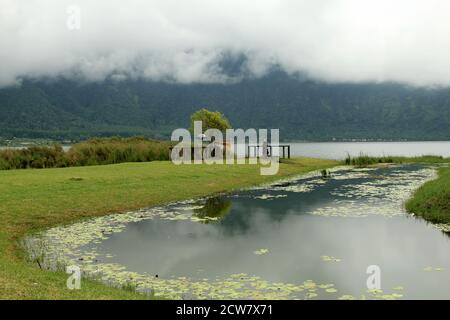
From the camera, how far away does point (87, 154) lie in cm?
5766

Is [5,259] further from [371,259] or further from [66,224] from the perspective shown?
[371,259]

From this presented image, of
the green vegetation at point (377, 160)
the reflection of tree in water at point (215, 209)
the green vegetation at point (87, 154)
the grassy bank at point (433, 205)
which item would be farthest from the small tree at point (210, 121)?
the grassy bank at point (433, 205)

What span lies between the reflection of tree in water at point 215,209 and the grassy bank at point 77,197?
2.91 metres

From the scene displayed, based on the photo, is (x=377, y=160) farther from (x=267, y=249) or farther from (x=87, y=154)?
(x=267, y=249)

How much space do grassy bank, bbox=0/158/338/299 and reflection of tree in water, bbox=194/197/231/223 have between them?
2.91 meters

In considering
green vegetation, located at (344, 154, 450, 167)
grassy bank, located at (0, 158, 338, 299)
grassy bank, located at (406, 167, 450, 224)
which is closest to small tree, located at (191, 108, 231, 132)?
green vegetation, located at (344, 154, 450, 167)

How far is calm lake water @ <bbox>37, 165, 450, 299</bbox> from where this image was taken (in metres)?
15.1

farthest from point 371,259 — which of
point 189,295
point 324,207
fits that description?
point 324,207

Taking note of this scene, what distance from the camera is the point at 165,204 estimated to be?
3344 centimetres

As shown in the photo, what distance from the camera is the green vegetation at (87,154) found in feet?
170

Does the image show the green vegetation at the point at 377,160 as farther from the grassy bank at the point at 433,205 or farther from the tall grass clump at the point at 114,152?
the grassy bank at the point at 433,205

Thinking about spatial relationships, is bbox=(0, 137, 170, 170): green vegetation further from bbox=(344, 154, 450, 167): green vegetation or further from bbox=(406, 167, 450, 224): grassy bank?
bbox=(406, 167, 450, 224): grassy bank

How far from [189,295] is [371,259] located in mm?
8149
